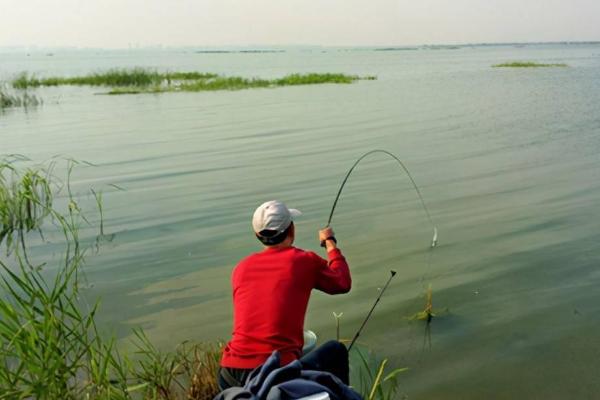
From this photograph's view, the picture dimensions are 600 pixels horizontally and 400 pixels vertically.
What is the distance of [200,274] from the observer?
266 inches

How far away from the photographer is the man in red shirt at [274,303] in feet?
9.71

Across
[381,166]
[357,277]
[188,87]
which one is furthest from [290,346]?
[188,87]

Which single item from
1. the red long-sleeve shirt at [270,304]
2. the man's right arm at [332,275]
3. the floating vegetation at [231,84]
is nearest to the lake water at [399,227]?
the man's right arm at [332,275]

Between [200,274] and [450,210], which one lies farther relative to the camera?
[450,210]

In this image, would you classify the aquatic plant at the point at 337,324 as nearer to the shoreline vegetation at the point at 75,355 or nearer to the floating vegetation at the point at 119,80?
the shoreline vegetation at the point at 75,355

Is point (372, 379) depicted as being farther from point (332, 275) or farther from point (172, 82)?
point (172, 82)

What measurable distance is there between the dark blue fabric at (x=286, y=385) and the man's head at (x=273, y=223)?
734mm

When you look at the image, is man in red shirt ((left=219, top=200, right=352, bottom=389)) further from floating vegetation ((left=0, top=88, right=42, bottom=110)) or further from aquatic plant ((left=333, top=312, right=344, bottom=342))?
floating vegetation ((left=0, top=88, right=42, bottom=110))

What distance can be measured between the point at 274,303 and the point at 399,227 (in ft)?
17.3

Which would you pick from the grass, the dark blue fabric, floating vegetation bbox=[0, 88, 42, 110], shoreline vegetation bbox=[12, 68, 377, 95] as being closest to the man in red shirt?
the dark blue fabric

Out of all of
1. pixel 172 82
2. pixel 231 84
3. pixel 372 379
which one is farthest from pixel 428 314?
pixel 172 82

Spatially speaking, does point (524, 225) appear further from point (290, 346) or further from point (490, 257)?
point (290, 346)

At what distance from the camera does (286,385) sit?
245 centimetres

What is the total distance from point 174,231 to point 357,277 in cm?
297
